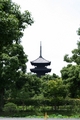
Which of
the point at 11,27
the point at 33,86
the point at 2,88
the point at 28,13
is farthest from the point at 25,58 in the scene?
the point at 11,27

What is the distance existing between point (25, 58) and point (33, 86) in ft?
29.5

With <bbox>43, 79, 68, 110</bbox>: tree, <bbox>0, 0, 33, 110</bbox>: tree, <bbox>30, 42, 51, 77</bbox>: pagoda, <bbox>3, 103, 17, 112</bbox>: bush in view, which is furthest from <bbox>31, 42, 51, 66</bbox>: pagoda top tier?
<bbox>3, 103, 17, 112</bbox>: bush

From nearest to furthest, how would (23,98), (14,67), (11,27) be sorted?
(11,27)
(14,67)
(23,98)

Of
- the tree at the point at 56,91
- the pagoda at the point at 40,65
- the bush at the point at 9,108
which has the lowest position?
the bush at the point at 9,108

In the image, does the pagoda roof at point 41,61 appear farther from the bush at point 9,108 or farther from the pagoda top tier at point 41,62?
the bush at point 9,108

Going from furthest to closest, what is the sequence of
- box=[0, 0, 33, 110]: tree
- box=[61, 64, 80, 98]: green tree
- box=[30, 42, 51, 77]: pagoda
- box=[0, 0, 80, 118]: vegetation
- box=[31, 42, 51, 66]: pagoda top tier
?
box=[30, 42, 51, 77]: pagoda → box=[31, 42, 51, 66]: pagoda top tier → box=[61, 64, 80, 98]: green tree → box=[0, 0, 80, 118]: vegetation → box=[0, 0, 33, 110]: tree

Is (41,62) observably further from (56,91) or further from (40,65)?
(56,91)

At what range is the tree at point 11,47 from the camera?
12.1 m

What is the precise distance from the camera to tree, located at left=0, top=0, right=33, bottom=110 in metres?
12.1

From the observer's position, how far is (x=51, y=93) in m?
35.5

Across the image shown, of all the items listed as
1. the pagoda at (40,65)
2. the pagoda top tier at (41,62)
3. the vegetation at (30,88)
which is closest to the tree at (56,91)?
the vegetation at (30,88)

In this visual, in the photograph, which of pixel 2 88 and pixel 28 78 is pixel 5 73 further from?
pixel 28 78

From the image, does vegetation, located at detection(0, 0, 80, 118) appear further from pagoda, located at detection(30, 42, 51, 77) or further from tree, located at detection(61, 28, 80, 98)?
pagoda, located at detection(30, 42, 51, 77)

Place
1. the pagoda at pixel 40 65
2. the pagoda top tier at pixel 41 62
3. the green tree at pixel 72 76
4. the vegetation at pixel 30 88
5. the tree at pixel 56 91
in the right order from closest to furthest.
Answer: the vegetation at pixel 30 88 → the green tree at pixel 72 76 → the tree at pixel 56 91 → the pagoda top tier at pixel 41 62 → the pagoda at pixel 40 65
